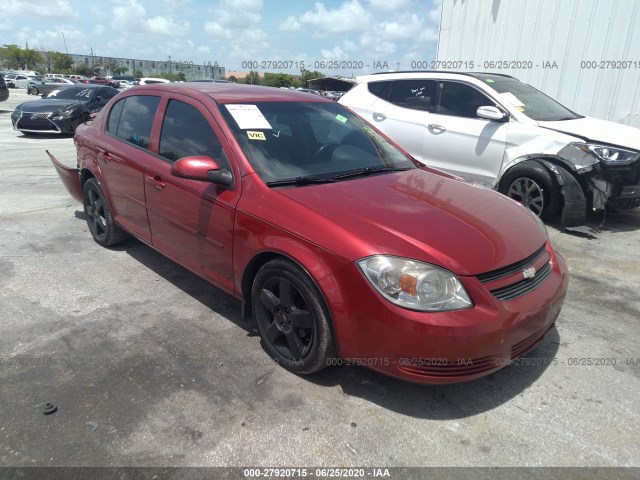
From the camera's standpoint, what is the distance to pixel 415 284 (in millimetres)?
2297

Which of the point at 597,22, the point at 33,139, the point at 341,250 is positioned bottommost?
the point at 33,139

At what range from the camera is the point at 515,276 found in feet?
8.30

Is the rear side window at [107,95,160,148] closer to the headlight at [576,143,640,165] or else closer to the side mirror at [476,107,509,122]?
Answer: the side mirror at [476,107,509,122]

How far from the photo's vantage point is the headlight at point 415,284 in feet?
7.52

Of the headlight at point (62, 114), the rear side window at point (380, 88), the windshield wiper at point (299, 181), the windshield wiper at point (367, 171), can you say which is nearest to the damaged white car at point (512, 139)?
the rear side window at point (380, 88)

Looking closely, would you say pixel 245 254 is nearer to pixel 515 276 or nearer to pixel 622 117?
pixel 515 276

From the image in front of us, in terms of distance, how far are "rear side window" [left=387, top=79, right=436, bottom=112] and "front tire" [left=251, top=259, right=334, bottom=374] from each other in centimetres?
446

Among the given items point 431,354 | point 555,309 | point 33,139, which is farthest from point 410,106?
point 33,139

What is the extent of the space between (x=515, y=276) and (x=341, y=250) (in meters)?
0.95

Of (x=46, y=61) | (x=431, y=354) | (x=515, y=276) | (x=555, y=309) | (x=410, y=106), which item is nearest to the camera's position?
(x=431, y=354)

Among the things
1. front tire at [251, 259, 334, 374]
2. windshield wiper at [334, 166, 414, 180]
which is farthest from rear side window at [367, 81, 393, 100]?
front tire at [251, 259, 334, 374]

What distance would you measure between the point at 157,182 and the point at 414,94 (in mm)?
4227

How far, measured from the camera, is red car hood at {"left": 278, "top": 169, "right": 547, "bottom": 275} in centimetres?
239

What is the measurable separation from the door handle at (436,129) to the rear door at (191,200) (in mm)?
3671
